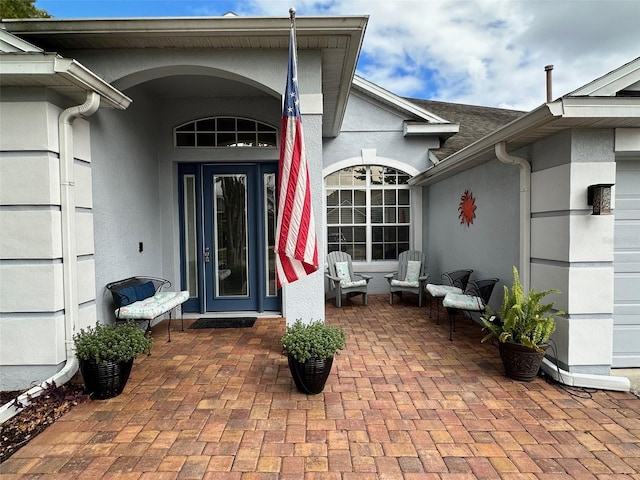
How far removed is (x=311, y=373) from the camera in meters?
2.79

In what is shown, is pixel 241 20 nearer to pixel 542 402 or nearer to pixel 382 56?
pixel 542 402

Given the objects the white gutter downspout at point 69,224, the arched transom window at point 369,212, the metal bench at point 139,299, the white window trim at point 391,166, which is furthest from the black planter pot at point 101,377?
the arched transom window at point 369,212

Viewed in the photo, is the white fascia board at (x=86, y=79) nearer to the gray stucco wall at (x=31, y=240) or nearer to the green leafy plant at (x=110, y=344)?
the gray stucco wall at (x=31, y=240)

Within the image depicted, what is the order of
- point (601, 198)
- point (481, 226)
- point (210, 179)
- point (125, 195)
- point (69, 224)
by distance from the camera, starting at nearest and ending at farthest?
point (601, 198)
point (69, 224)
point (125, 195)
point (481, 226)
point (210, 179)

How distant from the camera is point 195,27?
3195mm

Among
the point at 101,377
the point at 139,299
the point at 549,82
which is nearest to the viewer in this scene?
the point at 101,377

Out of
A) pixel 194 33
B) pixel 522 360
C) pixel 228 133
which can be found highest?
pixel 194 33

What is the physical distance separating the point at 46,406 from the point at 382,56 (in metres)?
12.6

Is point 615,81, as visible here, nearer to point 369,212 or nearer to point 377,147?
point 377,147

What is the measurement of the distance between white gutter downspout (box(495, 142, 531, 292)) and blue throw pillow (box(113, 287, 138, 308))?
420 cm

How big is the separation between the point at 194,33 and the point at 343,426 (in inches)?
139

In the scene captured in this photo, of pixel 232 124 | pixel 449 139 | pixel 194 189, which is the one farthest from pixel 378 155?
pixel 194 189

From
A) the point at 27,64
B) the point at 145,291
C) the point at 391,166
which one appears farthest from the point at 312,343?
the point at 391,166

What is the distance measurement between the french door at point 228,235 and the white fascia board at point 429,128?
3.25 meters
